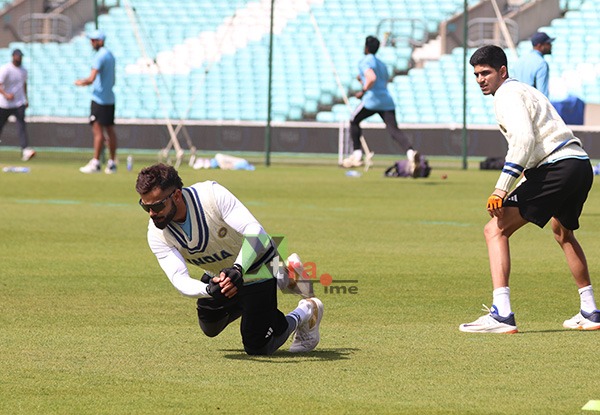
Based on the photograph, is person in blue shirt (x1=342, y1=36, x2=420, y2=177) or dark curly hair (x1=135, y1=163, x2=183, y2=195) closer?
dark curly hair (x1=135, y1=163, x2=183, y2=195)

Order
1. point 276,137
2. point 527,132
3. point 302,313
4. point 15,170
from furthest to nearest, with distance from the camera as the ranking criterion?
point 276,137 < point 15,170 < point 527,132 < point 302,313

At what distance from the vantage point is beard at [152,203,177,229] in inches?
293

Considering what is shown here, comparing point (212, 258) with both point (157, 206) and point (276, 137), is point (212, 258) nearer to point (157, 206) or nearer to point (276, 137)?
point (157, 206)

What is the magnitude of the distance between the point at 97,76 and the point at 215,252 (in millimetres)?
17475

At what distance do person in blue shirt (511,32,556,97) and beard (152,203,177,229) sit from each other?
10.5 m

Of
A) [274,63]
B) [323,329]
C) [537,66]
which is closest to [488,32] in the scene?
[274,63]

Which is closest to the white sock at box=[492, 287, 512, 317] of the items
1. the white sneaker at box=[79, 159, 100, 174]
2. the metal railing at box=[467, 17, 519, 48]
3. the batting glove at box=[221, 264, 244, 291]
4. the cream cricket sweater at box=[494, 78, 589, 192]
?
the cream cricket sweater at box=[494, 78, 589, 192]

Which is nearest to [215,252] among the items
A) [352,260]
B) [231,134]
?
[352,260]

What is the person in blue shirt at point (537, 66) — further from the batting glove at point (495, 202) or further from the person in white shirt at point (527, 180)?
the batting glove at point (495, 202)

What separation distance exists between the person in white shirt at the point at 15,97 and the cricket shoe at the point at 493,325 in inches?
791

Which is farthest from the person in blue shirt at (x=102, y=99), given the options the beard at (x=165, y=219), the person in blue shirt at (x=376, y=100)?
the beard at (x=165, y=219)

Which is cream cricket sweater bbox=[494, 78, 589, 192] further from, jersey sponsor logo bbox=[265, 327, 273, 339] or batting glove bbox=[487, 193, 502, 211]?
jersey sponsor logo bbox=[265, 327, 273, 339]

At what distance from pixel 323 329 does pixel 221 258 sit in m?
1.30

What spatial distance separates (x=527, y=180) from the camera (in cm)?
878
